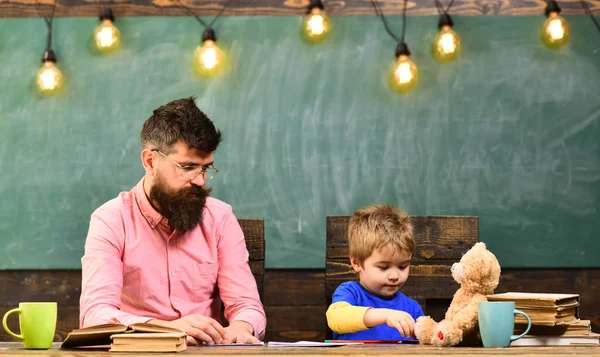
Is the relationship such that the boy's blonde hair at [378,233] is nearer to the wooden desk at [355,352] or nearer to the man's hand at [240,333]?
the man's hand at [240,333]

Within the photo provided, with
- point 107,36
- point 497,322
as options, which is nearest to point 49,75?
point 107,36

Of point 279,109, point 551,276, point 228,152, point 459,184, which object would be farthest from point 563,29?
point 228,152

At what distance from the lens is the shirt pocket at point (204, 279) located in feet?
8.50

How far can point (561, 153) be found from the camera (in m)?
3.64

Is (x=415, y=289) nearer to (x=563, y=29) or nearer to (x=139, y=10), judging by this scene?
(x=563, y=29)

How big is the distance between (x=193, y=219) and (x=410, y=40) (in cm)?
164

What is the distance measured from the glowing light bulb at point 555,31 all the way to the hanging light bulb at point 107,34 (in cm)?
204

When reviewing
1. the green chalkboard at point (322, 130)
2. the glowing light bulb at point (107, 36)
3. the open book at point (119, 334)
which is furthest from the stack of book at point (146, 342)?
the glowing light bulb at point (107, 36)

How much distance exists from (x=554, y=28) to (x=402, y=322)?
2062 millimetres

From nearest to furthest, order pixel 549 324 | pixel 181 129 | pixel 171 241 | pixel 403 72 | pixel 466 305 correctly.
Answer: pixel 549 324 < pixel 466 305 < pixel 181 129 < pixel 171 241 < pixel 403 72

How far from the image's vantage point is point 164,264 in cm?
256

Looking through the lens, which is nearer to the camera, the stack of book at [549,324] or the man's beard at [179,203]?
the stack of book at [549,324]

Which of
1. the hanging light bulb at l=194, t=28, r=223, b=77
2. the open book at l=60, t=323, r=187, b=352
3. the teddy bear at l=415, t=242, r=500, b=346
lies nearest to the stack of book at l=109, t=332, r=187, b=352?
the open book at l=60, t=323, r=187, b=352

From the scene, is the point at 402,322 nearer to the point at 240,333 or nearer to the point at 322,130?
the point at 240,333
